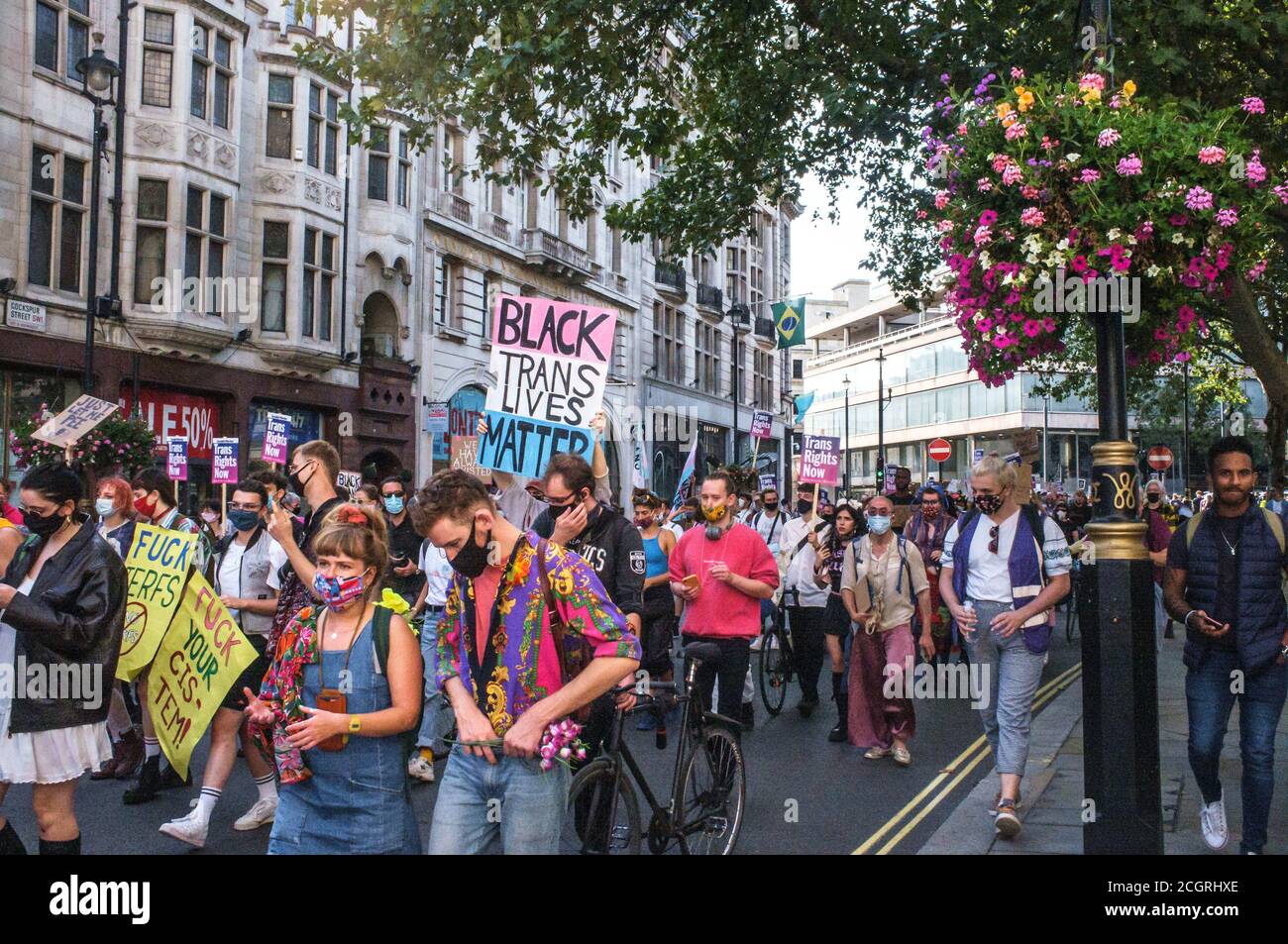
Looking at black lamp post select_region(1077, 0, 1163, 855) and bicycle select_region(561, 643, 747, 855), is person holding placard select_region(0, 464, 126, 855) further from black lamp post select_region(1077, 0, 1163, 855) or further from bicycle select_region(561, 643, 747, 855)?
black lamp post select_region(1077, 0, 1163, 855)

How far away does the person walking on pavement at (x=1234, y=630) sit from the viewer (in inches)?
222

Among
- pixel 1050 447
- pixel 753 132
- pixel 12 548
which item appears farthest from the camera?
pixel 1050 447

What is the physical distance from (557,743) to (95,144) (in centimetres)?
1866

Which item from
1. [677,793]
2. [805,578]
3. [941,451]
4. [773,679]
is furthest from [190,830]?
[941,451]

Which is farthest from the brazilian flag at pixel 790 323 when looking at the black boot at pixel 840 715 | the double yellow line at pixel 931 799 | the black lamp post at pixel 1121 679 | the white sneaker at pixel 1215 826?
the black lamp post at pixel 1121 679

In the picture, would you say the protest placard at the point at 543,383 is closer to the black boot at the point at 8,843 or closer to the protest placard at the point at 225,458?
the black boot at the point at 8,843

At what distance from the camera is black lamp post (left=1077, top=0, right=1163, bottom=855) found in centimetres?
472

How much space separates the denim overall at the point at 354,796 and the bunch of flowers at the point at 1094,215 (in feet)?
10.3

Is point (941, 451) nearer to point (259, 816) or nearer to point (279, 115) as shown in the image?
point (279, 115)

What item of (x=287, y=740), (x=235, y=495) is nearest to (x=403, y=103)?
(x=235, y=495)

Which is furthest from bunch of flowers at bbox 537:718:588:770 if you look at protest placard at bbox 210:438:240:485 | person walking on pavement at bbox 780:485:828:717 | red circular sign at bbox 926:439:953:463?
red circular sign at bbox 926:439:953:463

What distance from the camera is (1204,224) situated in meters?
4.92

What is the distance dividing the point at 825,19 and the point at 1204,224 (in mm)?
6944
